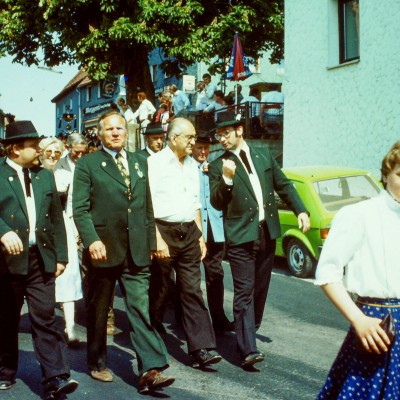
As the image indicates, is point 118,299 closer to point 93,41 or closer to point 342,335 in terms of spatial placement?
point 342,335

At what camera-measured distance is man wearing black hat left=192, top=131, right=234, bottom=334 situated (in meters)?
7.34

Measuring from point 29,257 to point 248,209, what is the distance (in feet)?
6.40

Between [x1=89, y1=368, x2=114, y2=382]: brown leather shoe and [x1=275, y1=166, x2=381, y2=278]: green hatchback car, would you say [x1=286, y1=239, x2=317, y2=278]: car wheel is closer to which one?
[x1=275, y1=166, x2=381, y2=278]: green hatchback car

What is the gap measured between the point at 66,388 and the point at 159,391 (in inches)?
28.7

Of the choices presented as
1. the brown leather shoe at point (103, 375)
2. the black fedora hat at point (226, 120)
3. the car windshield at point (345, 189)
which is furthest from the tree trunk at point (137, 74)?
the brown leather shoe at point (103, 375)

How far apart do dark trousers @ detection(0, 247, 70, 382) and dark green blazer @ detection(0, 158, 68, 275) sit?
0.25ft

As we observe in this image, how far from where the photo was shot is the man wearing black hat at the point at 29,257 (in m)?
5.17

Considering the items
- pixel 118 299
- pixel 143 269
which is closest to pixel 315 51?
pixel 118 299

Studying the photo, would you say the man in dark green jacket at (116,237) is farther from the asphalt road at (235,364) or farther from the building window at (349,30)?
the building window at (349,30)

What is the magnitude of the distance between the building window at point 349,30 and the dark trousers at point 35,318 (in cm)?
1424

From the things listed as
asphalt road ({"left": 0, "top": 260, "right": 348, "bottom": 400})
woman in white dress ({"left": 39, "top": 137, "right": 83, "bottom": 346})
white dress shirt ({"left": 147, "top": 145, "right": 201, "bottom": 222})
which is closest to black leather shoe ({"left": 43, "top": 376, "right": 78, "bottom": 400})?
asphalt road ({"left": 0, "top": 260, "right": 348, "bottom": 400})

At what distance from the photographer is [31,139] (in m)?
5.37

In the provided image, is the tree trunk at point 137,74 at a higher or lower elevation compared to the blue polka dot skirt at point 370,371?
higher

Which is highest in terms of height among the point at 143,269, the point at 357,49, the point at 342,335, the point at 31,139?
the point at 357,49
